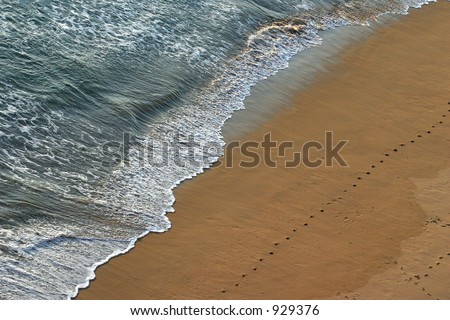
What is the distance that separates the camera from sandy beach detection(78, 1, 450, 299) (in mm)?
10828

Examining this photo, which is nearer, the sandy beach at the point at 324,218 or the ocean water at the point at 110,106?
the sandy beach at the point at 324,218

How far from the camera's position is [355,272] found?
1116 cm

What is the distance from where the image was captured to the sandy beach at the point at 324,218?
10828mm

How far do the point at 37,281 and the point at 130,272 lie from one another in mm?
1238

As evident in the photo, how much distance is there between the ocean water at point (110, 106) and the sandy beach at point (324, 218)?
562 mm

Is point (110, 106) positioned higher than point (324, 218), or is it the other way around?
point (110, 106)

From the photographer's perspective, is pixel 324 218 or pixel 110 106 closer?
pixel 324 218

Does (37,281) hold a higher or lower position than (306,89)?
lower

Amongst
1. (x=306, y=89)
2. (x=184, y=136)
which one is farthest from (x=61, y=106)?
(x=306, y=89)

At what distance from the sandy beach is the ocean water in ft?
1.85

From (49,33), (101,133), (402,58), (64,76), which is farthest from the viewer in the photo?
(402,58)

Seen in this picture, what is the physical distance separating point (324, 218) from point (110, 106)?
4699 millimetres

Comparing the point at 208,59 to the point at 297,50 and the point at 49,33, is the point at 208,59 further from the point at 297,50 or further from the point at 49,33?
the point at 49,33

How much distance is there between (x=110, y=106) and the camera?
14.6m
